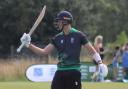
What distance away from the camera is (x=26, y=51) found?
3130 centimetres

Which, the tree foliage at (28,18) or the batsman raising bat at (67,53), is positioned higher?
the tree foliage at (28,18)

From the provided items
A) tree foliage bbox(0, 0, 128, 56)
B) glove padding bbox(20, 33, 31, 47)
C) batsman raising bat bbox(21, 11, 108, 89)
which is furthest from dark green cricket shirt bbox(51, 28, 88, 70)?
tree foliage bbox(0, 0, 128, 56)

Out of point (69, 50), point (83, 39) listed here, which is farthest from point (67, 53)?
point (83, 39)

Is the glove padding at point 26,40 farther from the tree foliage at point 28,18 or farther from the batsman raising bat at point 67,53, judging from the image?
the tree foliage at point 28,18

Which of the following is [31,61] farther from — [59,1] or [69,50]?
[69,50]

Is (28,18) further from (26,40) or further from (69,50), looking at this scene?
(69,50)

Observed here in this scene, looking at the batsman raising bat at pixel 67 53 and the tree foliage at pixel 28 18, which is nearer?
the batsman raising bat at pixel 67 53

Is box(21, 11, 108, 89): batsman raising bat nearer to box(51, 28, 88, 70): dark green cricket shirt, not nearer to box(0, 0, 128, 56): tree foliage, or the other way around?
box(51, 28, 88, 70): dark green cricket shirt

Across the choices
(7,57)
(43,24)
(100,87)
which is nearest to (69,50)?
(100,87)

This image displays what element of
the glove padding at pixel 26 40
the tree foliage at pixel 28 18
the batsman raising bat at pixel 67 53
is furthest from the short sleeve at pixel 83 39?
the tree foliage at pixel 28 18

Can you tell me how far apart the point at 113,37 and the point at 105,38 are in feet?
5.98

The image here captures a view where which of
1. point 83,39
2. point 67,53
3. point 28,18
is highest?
point 28,18

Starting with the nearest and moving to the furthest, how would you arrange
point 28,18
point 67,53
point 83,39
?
1. point 67,53
2. point 83,39
3. point 28,18

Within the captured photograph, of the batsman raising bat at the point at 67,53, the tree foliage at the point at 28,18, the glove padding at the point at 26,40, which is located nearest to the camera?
the batsman raising bat at the point at 67,53
